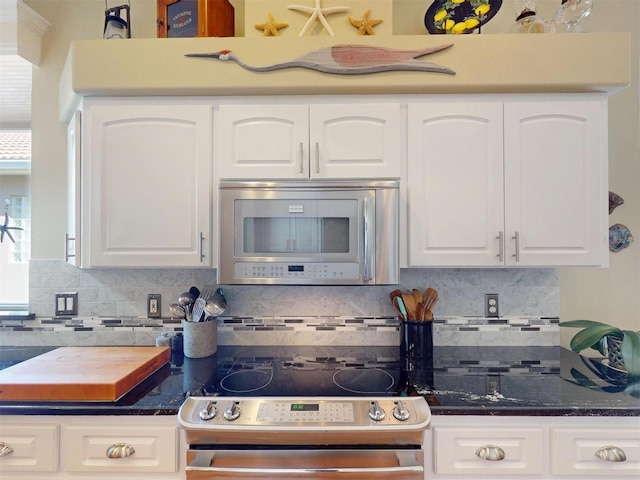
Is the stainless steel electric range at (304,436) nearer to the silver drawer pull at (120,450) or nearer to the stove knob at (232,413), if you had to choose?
the stove knob at (232,413)

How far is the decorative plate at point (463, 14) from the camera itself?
1.61 meters

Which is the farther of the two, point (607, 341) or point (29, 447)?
point (607, 341)

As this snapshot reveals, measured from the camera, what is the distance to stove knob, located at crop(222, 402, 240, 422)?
114 cm

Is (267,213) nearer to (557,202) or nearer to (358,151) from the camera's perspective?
(358,151)

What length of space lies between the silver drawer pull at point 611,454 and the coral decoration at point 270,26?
1.94 m

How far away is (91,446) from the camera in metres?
1.19

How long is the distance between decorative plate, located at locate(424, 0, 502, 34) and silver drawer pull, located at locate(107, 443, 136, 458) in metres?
2.03

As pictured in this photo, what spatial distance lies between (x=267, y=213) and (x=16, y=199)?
1.55m

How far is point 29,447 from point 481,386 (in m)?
1.54

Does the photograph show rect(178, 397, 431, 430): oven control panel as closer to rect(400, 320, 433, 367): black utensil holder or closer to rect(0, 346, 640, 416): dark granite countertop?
rect(0, 346, 640, 416): dark granite countertop

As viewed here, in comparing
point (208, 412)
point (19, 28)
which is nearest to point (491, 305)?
point (208, 412)

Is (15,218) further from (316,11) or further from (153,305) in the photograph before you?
(316,11)

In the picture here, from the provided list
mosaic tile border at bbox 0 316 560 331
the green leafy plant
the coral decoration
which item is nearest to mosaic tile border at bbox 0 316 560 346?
mosaic tile border at bbox 0 316 560 331

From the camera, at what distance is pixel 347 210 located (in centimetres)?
146
